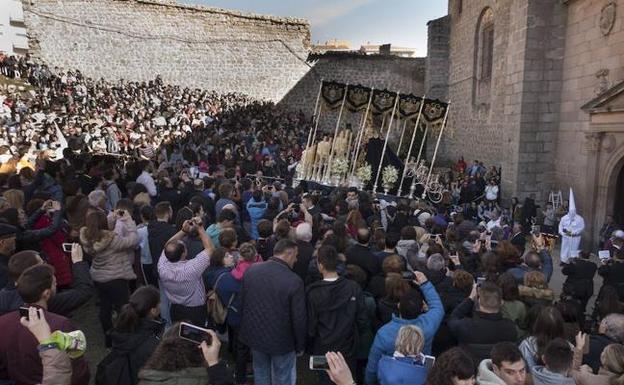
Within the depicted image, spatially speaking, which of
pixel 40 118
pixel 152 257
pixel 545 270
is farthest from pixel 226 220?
pixel 40 118

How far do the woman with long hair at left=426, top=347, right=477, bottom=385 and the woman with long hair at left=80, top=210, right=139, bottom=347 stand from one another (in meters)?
3.46

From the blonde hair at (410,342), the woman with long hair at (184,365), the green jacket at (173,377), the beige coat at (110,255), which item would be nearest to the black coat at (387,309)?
the blonde hair at (410,342)

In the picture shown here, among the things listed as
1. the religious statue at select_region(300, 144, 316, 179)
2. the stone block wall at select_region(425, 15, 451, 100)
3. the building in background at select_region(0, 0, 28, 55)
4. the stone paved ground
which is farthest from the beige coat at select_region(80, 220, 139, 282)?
the building in background at select_region(0, 0, 28, 55)

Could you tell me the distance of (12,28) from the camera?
23.0m

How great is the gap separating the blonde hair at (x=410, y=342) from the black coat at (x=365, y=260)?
1.88 m

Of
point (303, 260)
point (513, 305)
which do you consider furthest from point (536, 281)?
point (303, 260)

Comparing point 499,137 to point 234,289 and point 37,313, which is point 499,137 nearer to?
point 234,289

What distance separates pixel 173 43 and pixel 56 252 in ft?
78.6

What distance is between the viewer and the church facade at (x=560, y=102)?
11.4 metres

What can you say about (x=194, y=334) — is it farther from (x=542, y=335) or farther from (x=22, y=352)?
(x=542, y=335)

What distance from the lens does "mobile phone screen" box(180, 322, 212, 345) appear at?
2539mm

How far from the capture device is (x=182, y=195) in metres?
8.14

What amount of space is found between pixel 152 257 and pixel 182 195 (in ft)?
8.88

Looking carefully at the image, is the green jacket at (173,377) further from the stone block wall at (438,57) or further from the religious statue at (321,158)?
the stone block wall at (438,57)
